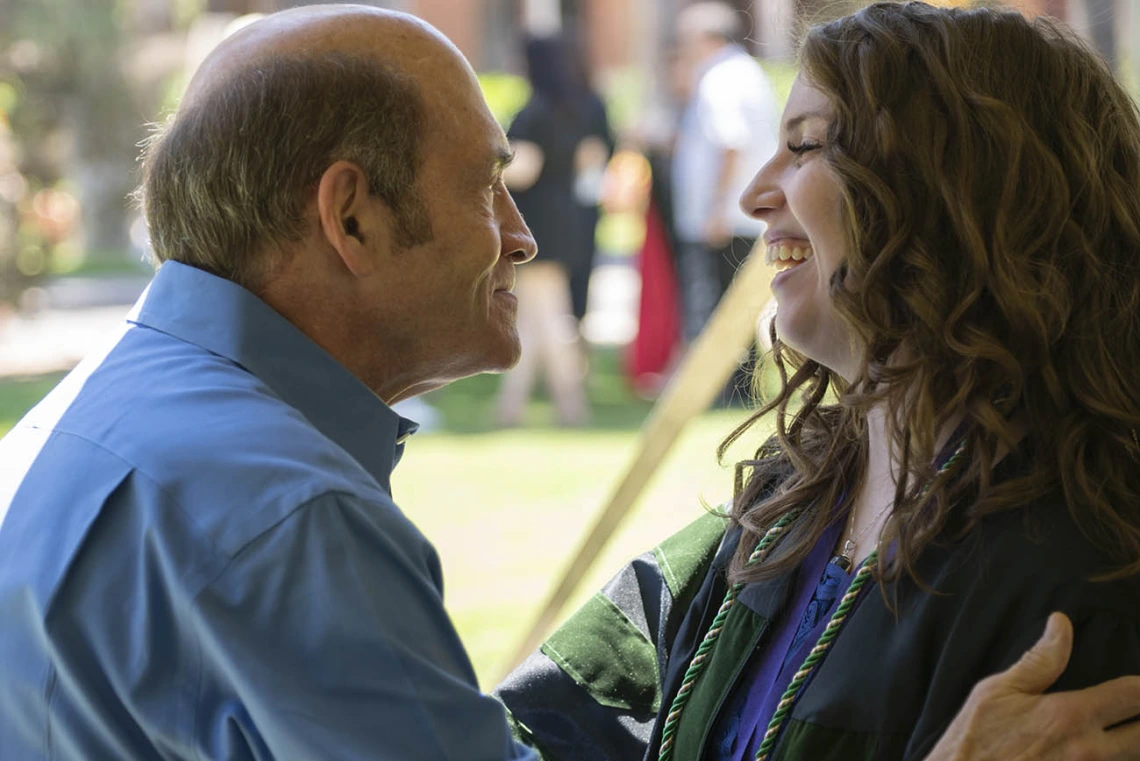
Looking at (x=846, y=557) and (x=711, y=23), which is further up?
(x=846, y=557)

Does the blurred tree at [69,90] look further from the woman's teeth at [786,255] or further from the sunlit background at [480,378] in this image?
the woman's teeth at [786,255]

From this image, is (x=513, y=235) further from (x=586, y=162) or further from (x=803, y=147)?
(x=586, y=162)

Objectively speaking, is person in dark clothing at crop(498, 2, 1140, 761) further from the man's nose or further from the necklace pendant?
the man's nose

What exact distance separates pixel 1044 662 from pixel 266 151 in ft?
3.35

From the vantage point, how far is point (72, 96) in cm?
1431

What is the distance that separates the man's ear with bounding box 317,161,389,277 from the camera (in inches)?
63.5

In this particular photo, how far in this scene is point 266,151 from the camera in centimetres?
160

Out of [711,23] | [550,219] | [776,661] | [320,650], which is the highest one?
[320,650]

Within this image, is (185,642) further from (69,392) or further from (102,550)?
(69,392)

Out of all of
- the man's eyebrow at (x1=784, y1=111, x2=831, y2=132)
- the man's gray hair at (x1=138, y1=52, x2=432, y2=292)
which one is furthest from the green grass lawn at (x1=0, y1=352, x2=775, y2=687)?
the man's gray hair at (x1=138, y1=52, x2=432, y2=292)

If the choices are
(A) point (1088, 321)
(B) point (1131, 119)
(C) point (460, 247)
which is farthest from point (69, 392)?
(B) point (1131, 119)

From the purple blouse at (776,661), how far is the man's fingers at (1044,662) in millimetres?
303

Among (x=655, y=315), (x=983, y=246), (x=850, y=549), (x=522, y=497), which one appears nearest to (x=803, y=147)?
(x=983, y=246)

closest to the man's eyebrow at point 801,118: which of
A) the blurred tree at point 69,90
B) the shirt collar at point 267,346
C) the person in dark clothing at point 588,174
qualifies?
the shirt collar at point 267,346
